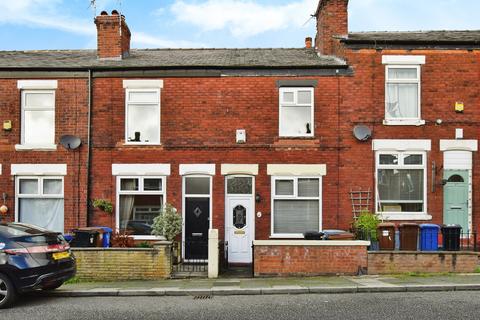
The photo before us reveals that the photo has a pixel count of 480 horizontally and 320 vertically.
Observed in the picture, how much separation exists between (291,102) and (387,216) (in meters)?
4.30

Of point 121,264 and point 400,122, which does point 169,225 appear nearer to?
point 121,264

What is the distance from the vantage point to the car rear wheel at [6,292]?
10.1 meters

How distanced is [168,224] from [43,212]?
4.00 meters

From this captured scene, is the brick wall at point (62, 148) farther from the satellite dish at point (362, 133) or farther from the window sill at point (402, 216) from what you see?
the window sill at point (402, 216)

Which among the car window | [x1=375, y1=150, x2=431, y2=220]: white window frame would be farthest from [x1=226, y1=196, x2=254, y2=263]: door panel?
the car window

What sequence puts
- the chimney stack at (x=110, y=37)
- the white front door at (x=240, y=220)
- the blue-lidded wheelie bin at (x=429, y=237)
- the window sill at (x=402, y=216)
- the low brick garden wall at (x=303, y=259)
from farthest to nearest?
the chimney stack at (x=110, y=37), the white front door at (x=240, y=220), the window sill at (x=402, y=216), the blue-lidded wheelie bin at (x=429, y=237), the low brick garden wall at (x=303, y=259)

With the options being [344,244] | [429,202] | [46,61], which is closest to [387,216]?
[429,202]

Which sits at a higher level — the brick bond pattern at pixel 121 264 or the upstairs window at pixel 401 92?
the upstairs window at pixel 401 92

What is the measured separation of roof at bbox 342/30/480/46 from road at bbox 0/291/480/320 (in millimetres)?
7887

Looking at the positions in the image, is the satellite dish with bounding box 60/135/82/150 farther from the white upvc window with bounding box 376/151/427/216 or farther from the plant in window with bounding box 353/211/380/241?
the white upvc window with bounding box 376/151/427/216

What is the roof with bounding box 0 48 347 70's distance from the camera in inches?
653

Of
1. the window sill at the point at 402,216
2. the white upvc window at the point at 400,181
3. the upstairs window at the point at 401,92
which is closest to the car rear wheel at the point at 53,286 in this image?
the window sill at the point at 402,216

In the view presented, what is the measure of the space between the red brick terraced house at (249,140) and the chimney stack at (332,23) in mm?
1091

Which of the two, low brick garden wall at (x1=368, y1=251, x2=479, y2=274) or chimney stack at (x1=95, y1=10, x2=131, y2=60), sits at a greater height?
chimney stack at (x1=95, y1=10, x2=131, y2=60)
